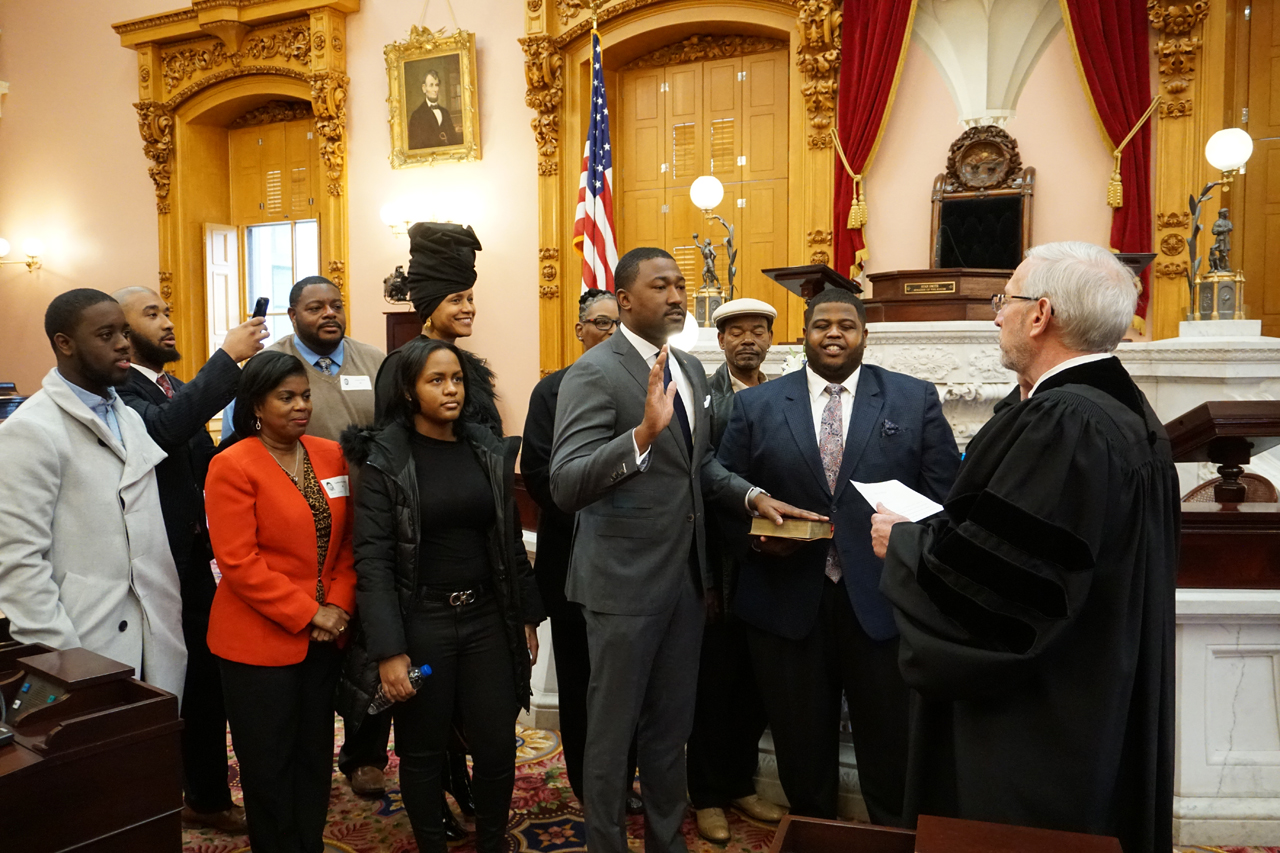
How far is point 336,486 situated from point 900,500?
1519 mm

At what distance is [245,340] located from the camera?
292 cm

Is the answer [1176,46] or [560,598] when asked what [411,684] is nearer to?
[560,598]

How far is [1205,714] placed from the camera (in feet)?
9.34

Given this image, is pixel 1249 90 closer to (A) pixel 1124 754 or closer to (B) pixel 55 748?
(A) pixel 1124 754

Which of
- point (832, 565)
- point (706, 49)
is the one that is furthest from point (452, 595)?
point (706, 49)

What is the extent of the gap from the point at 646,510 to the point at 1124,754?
45.4 inches

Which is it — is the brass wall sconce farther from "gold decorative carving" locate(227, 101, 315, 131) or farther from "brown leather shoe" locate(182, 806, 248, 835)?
"brown leather shoe" locate(182, 806, 248, 835)

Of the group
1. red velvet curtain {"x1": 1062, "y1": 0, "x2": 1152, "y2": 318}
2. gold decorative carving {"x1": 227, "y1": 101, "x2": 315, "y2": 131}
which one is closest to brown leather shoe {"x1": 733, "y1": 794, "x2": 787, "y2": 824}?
red velvet curtain {"x1": 1062, "y1": 0, "x2": 1152, "y2": 318}

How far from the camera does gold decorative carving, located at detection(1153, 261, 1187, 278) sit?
23.1 ft

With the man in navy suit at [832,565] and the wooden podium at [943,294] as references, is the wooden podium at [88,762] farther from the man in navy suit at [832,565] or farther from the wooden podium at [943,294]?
the wooden podium at [943,294]

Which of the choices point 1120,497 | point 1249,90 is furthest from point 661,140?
point 1120,497

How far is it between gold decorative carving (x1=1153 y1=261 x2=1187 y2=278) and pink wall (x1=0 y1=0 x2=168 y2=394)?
10.8 meters

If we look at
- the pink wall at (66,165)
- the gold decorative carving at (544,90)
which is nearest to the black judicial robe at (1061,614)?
the gold decorative carving at (544,90)

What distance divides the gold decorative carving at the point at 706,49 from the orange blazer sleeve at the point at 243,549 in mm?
7478
